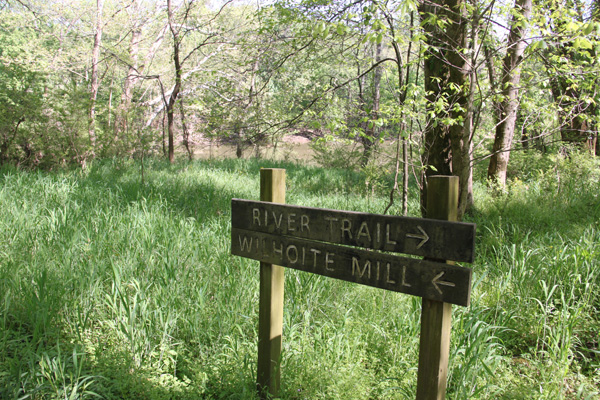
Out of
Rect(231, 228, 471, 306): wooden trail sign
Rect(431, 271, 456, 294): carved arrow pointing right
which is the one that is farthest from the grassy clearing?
Rect(431, 271, 456, 294): carved arrow pointing right

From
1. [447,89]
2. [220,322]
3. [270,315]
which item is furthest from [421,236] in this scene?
[447,89]

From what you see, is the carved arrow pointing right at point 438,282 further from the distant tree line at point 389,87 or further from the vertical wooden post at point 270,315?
the distant tree line at point 389,87

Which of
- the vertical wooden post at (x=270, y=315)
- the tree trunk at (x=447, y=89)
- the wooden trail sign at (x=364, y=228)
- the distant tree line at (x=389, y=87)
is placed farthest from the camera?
the tree trunk at (x=447, y=89)

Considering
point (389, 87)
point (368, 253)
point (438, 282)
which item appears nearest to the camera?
point (438, 282)

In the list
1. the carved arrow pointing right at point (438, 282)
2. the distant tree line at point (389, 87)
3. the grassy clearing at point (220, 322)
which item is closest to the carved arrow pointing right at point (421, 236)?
the carved arrow pointing right at point (438, 282)

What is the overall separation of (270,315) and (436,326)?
916 millimetres

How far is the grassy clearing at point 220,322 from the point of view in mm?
2316

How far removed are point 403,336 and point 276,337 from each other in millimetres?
944

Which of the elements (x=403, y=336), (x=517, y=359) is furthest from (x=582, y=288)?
(x=403, y=336)

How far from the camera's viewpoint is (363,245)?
1.86 m

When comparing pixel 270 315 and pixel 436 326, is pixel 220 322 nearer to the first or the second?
pixel 270 315

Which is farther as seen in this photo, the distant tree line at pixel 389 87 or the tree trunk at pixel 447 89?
the tree trunk at pixel 447 89

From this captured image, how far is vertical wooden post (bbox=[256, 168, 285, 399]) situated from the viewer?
2234 millimetres

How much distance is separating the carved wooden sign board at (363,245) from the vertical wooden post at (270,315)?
0.11m
